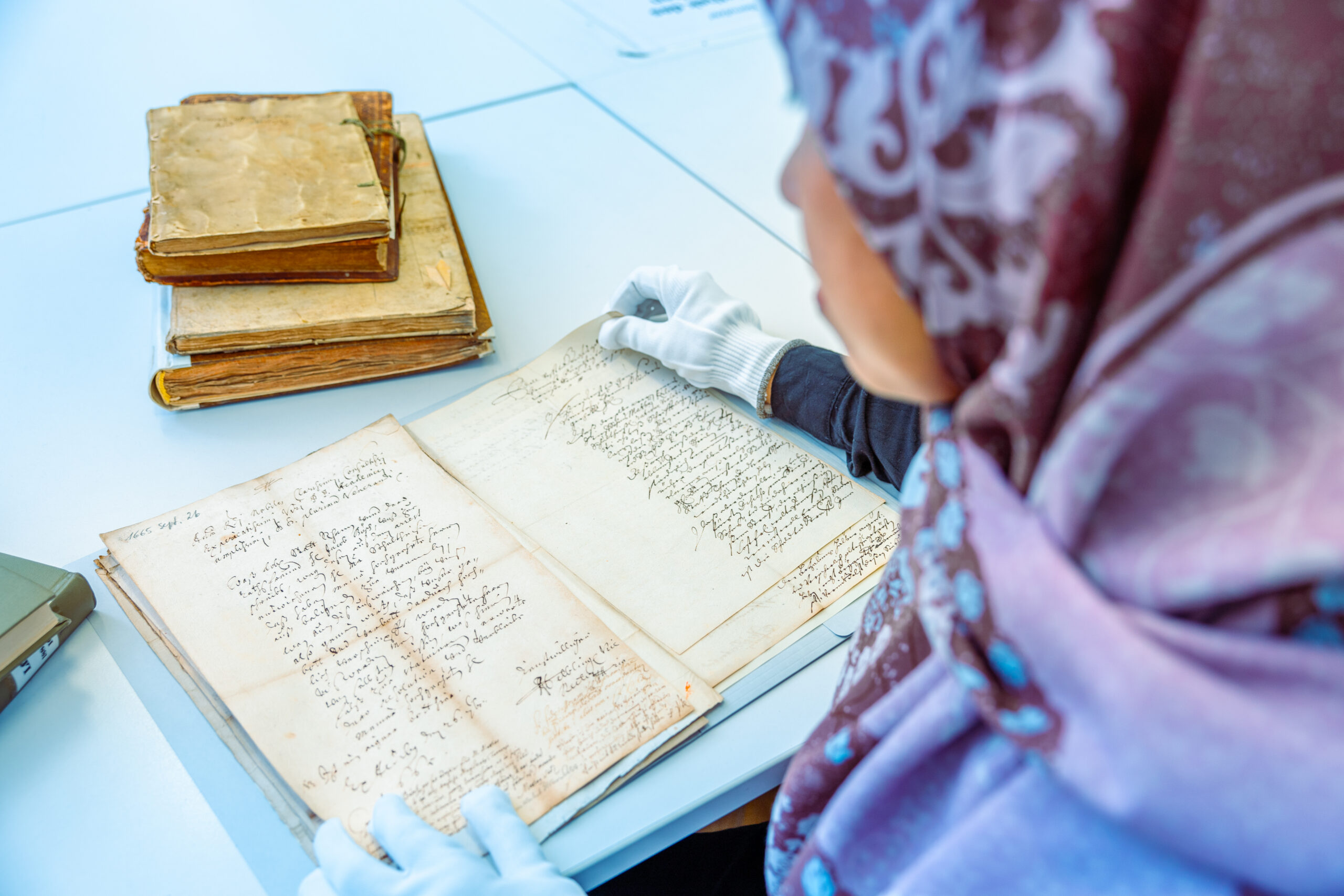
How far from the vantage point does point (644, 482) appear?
0.78 m

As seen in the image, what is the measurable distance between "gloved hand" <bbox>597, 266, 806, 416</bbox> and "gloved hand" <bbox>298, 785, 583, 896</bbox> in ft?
1.51

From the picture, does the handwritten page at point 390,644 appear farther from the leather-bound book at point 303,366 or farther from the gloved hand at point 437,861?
the leather-bound book at point 303,366

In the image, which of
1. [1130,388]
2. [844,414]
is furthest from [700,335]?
[1130,388]

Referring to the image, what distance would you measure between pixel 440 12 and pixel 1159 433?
5.51 feet

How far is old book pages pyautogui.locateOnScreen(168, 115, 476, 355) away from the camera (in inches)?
32.8

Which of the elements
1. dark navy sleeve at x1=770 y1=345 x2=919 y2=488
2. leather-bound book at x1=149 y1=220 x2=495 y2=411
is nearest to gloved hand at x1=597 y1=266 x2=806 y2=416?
dark navy sleeve at x1=770 y1=345 x2=919 y2=488

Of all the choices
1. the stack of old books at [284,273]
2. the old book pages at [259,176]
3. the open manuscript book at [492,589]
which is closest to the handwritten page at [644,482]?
the open manuscript book at [492,589]

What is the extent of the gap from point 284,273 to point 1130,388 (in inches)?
32.6

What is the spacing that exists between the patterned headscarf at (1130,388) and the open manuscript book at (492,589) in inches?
11.3

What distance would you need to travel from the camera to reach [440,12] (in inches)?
63.7

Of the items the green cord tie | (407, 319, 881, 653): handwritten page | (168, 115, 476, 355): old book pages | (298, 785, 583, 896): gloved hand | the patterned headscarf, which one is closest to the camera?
the patterned headscarf

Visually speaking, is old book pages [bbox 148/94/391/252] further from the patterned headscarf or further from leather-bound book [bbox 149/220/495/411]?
the patterned headscarf

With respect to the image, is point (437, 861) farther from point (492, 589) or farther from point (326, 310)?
point (326, 310)

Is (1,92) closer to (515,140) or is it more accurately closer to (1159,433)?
(515,140)
